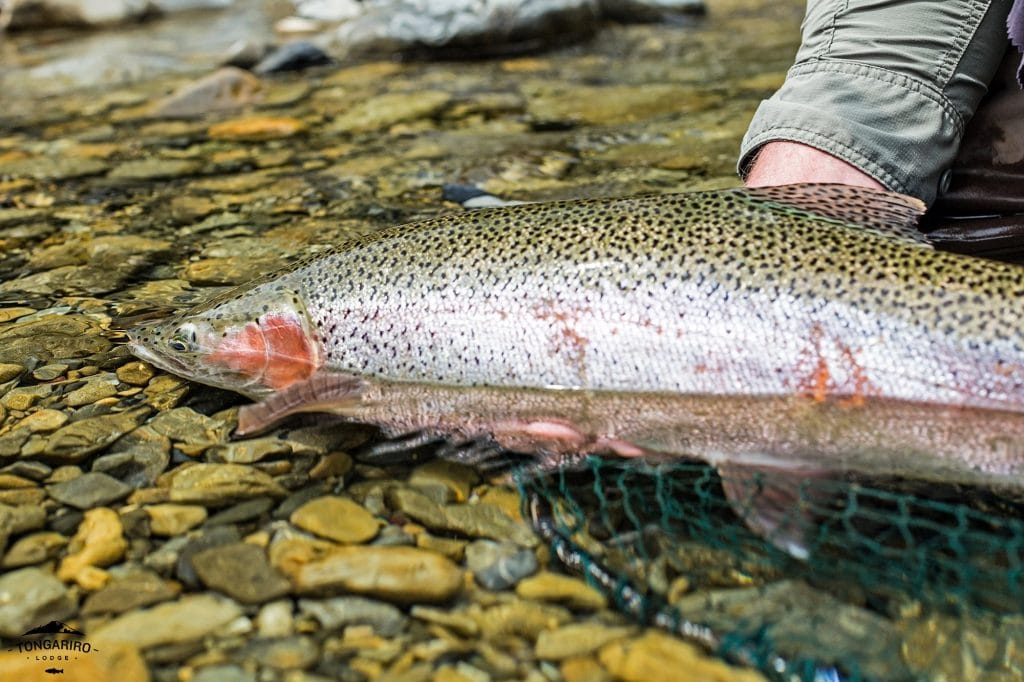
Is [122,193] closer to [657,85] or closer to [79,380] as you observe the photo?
[79,380]

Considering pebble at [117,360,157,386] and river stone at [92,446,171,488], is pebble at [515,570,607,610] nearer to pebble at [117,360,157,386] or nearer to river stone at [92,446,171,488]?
river stone at [92,446,171,488]

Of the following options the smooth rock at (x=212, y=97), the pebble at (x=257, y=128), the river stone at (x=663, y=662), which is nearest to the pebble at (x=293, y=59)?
the smooth rock at (x=212, y=97)

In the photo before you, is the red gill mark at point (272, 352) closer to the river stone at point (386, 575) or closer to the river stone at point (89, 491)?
the river stone at point (89, 491)

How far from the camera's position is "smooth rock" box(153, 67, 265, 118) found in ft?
20.6

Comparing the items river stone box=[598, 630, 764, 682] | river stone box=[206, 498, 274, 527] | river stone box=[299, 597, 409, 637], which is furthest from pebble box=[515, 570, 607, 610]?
river stone box=[206, 498, 274, 527]

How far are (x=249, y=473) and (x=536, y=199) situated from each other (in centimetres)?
221

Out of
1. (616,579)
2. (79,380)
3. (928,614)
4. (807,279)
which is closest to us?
(928,614)

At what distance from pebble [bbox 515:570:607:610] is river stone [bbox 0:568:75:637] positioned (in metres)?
0.92

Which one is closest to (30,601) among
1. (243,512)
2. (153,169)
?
(243,512)

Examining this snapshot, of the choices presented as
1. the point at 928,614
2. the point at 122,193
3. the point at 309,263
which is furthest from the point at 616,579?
the point at 122,193

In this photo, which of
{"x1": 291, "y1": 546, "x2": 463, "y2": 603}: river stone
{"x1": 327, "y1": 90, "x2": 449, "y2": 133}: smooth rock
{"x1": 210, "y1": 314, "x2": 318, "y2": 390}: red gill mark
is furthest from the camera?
{"x1": 327, "y1": 90, "x2": 449, "y2": 133}: smooth rock

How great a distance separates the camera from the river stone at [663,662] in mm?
1649

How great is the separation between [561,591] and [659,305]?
803mm

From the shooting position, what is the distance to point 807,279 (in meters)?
2.26
